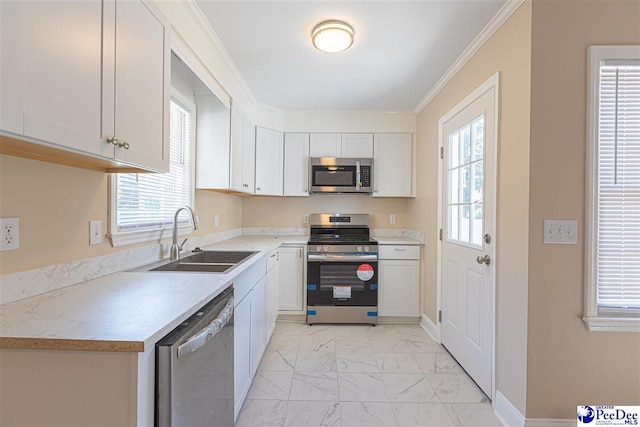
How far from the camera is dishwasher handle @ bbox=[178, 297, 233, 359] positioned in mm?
932

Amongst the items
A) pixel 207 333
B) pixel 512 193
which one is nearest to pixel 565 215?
pixel 512 193

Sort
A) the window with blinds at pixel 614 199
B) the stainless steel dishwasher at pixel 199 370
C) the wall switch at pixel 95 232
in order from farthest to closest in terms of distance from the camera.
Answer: the window with blinds at pixel 614 199 → the wall switch at pixel 95 232 → the stainless steel dishwasher at pixel 199 370

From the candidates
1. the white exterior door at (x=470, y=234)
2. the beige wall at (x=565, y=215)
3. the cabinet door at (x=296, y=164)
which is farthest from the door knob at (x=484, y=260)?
the cabinet door at (x=296, y=164)

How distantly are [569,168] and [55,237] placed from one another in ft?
8.05

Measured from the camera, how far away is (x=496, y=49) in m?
1.90

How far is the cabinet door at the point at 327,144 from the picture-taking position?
364 cm

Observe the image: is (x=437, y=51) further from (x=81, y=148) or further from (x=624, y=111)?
(x=81, y=148)

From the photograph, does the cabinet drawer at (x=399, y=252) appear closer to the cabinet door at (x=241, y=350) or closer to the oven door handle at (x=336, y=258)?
the oven door handle at (x=336, y=258)

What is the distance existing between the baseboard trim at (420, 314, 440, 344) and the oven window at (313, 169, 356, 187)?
175 centimetres

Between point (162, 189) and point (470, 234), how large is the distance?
89.6 inches

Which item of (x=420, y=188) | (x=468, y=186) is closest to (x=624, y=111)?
(x=468, y=186)

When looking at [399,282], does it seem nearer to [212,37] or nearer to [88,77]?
[212,37]

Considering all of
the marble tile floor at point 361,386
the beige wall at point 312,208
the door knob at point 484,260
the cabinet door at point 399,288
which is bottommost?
the marble tile floor at point 361,386

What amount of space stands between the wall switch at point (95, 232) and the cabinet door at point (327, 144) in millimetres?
2609
